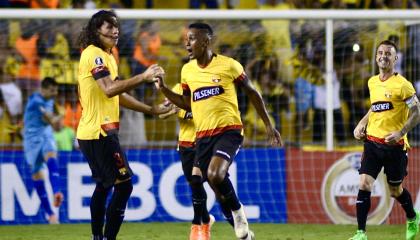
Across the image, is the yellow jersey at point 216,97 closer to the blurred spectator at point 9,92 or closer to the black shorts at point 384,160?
the black shorts at point 384,160

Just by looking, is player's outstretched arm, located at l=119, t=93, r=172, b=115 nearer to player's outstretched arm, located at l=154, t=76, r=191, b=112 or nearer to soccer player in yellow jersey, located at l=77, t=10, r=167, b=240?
player's outstretched arm, located at l=154, t=76, r=191, b=112

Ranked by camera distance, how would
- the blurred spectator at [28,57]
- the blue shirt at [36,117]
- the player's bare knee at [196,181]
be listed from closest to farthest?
the player's bare knee at [196,181], the blue shirt at [36,117], the blurred spectator at [28,57]

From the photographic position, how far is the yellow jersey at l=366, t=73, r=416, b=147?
11781 millimetres

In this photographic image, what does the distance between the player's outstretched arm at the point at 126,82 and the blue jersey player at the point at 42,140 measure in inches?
225

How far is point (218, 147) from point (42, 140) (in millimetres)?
5907

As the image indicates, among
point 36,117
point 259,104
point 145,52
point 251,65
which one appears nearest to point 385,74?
point 259,104

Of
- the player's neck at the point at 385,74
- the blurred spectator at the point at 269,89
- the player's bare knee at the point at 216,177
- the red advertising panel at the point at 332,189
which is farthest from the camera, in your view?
the blurred spectator at the point at 269,89

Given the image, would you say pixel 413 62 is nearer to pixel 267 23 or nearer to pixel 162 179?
pixel 267 23

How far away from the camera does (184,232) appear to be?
13.6 meters

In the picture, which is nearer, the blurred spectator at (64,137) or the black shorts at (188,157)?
the black shorts at (188,157)

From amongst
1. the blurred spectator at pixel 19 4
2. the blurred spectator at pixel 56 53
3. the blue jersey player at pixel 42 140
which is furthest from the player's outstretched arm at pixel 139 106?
the blurred spectator at pixel 19 4

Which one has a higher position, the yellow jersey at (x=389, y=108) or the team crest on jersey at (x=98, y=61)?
the team crest on jersey at (x=98, y=61)

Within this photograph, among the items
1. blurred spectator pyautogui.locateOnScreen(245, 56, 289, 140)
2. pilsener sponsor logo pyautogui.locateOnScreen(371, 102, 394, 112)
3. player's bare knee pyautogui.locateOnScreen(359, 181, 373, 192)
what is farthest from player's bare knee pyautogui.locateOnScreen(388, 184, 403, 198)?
blurred spectator pyautogui.locateOnScreen(245, 56, 289, 140)

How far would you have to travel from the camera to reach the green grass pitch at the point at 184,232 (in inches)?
507
